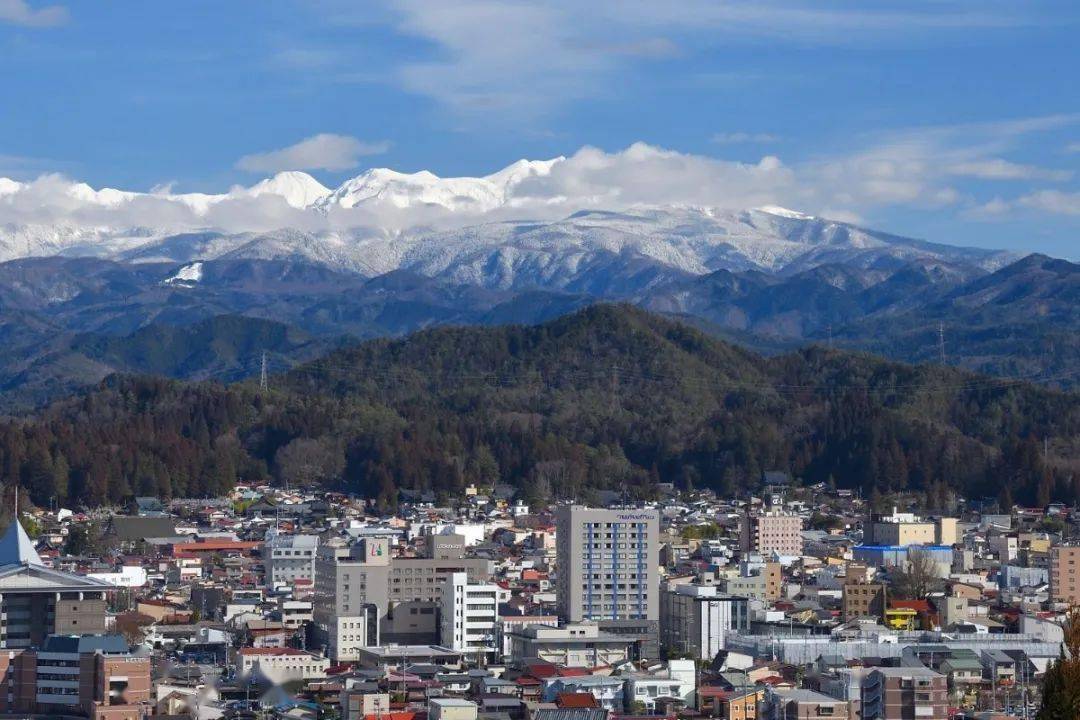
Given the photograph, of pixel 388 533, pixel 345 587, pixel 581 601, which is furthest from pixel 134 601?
pixel 388 533

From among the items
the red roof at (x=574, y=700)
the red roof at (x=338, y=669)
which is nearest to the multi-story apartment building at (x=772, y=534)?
the red roof at (x=338, y=669)

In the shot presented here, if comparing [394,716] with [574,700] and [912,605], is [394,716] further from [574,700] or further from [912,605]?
[912,605]

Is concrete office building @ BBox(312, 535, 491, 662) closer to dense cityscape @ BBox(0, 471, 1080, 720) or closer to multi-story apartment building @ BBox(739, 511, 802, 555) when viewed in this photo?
dense cityscape @ BBox(0, 471, 1080, 720)

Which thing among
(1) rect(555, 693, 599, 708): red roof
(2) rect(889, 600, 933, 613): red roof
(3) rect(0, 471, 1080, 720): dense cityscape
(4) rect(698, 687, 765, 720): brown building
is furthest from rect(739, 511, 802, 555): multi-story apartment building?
(1) rect(555, 693, 599, 708): red roof

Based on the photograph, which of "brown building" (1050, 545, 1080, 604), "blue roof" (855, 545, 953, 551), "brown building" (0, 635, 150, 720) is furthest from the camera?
"blue roof" (855, 545, 953, 551)

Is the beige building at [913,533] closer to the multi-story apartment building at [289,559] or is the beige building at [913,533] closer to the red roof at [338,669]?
the multi-story apartment building at [289,559]
